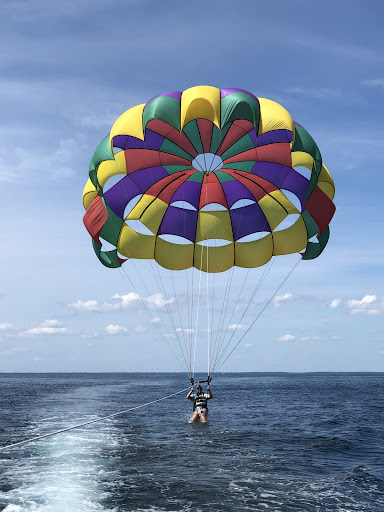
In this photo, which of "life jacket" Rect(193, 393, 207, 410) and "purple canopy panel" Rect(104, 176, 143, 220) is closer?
"purple canopy panel" Rect(104, 176, 143, 220)

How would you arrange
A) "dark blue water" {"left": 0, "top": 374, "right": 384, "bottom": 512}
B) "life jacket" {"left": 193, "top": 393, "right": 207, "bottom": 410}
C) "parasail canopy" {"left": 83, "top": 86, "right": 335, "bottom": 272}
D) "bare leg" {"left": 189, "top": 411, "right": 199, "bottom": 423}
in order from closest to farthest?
"dark blue water" {"left": 0, "top": 374, "right": 384, "bottom": 512}
"parasail canopy" {"left": 83, "top": 86, "right": 335, "bottom": 272}
"life jacket" {"left": 193, "top": 393, "right": 207, "bottom": 410}
"bare leg" {"left": 189, "top": 411, "right": 199, "bottom": 423}

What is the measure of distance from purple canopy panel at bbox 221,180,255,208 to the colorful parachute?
4 cm

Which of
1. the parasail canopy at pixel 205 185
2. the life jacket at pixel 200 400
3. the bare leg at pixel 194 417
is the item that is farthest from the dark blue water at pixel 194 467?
the parasail canopy at pixel 205 185

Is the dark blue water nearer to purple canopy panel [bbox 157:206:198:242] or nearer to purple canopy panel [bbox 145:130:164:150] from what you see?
purple canopy panel [bbox 157:206:198:242]

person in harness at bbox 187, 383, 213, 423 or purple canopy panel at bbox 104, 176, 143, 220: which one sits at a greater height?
purple canopy panel at bbox 104, 176, 143, 220

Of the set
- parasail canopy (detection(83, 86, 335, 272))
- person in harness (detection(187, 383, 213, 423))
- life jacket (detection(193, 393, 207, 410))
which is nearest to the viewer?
parasail canopy (detection(83, 86, 335, 272))

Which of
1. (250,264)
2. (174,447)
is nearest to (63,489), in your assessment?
(174,447)

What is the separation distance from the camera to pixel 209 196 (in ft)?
57.5

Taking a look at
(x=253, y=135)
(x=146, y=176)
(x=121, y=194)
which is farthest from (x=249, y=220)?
(x=121, y=194)

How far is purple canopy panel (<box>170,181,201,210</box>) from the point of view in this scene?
17.6m

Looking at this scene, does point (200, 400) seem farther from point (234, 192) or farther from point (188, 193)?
point (234, 192)

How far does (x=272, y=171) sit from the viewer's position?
55.0ft


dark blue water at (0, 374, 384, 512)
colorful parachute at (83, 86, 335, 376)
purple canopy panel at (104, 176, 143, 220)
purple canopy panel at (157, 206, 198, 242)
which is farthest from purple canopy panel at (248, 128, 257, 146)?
dark blue water at (0, 374, 384, 512)

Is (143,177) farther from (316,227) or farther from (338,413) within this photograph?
(338,413)
